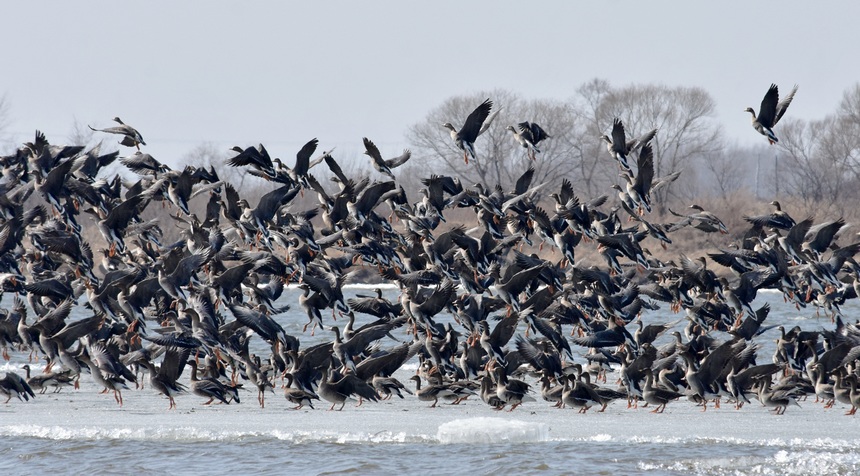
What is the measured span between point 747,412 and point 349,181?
860cm

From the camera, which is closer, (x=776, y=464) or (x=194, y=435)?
(x=776, y=464)

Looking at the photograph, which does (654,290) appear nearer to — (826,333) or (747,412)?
(826,333)

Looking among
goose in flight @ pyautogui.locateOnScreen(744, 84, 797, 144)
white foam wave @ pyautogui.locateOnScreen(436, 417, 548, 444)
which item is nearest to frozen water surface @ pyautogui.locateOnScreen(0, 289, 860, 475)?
white foam wave @ pyautogui.locateOnScreen(436, 417, 548, 444)

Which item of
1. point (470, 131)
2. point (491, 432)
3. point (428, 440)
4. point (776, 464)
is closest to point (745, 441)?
point (776, 464)

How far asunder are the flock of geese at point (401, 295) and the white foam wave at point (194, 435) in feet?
6.48

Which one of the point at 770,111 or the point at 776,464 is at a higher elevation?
the point at 770,111

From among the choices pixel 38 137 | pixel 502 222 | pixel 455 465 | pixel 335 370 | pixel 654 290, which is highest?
pixel 38 137

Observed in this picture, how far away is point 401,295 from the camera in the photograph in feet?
66.7

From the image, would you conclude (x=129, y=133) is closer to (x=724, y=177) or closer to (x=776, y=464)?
(x=776, y=464)

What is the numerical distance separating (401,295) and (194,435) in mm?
5521

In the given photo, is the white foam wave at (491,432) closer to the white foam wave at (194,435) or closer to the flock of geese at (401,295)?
the white foam wave at (194,435)

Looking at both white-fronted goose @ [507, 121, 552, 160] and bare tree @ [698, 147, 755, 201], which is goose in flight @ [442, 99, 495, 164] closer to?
white-fronted goose @ [507, 121, 552, 160]

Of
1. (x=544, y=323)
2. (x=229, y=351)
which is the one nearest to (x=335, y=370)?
(x=229, y=351)

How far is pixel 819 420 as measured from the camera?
16.5 metres
